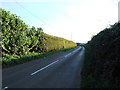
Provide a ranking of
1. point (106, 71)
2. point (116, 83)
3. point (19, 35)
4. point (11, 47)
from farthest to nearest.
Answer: point (19, 35)
point (11, 47)
point (106, 71)
point (116, 83)

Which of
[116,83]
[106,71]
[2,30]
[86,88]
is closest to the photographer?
[116,83]

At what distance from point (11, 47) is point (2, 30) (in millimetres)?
3023

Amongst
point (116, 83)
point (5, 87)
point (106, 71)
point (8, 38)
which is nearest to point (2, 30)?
point (8, 38)

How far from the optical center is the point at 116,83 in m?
7.08

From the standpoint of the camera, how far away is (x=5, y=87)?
8.88 metres

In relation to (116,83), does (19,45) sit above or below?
above

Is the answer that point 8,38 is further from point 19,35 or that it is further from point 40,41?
point 40,41

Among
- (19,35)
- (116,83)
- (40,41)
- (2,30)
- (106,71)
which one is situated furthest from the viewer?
(40,41)

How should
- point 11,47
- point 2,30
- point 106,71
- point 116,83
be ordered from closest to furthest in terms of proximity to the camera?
point 116,83 → point 106,71 → point 2,30 → point 11,47

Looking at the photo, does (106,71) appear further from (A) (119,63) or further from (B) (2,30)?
(B) (2,30)

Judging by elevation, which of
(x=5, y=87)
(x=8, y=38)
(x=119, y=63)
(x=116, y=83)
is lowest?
(x=5, y=87)

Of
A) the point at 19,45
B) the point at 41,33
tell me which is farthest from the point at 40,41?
the point at 19,45

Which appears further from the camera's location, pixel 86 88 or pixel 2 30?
pixel 2 30

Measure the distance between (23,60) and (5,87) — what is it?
12.3 meters
